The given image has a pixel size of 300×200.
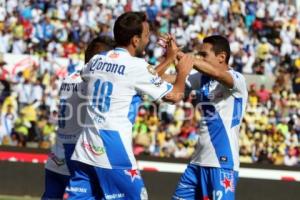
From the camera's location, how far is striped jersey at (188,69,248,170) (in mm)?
7875

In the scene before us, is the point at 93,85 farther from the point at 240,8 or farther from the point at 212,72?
the point at 240,8

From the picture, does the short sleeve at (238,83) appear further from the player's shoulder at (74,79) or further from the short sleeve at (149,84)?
the short sleeve at (149,84)

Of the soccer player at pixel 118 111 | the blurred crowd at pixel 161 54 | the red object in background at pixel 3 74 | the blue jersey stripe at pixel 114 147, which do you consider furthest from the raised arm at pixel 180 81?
the red object in background at pixel 3 74

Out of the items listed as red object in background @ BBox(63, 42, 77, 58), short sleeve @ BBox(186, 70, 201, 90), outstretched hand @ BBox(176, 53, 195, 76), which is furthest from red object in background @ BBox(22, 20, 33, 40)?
outstretched hand @ BBox(176, 53, 195, 76)

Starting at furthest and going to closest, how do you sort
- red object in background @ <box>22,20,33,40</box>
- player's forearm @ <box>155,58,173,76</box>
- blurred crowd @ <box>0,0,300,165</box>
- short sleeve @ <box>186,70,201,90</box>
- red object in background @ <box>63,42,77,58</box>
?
red object in background @ <box>22,20,33,40</box> → red object in background @ <box>63,42,77,58</box> → blurred crowd @ <box>0,0,300,165</box> → short sleeve @ <box>186,70,201,90</box> → player's forearm @ <box>155,58,173,76</box>

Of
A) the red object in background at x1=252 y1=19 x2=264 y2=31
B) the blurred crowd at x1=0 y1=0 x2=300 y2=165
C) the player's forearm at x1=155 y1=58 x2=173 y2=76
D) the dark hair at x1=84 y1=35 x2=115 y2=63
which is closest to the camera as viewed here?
the player's forearm at x1=155 y1=58 x2=173 y2=76

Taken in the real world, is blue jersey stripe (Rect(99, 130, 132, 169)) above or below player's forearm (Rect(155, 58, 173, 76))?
below

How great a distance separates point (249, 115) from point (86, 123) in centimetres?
1229

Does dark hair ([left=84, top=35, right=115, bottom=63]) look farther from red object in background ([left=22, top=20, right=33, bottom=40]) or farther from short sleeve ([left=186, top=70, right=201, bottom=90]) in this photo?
red object in background ([left=22, top=20, right=33, bottom=40])

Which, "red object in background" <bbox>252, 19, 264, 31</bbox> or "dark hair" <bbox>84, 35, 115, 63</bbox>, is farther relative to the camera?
"red object in background" <bbox>252, 19, 264, 31</bbox>

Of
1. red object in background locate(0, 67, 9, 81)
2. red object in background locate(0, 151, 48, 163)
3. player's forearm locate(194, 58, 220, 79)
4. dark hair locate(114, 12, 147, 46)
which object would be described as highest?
dark hair locate(114, 12, 147, 46)

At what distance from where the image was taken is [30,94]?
17656 millimetres

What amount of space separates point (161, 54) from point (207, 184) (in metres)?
12.9

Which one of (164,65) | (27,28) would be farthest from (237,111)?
(27,28)
